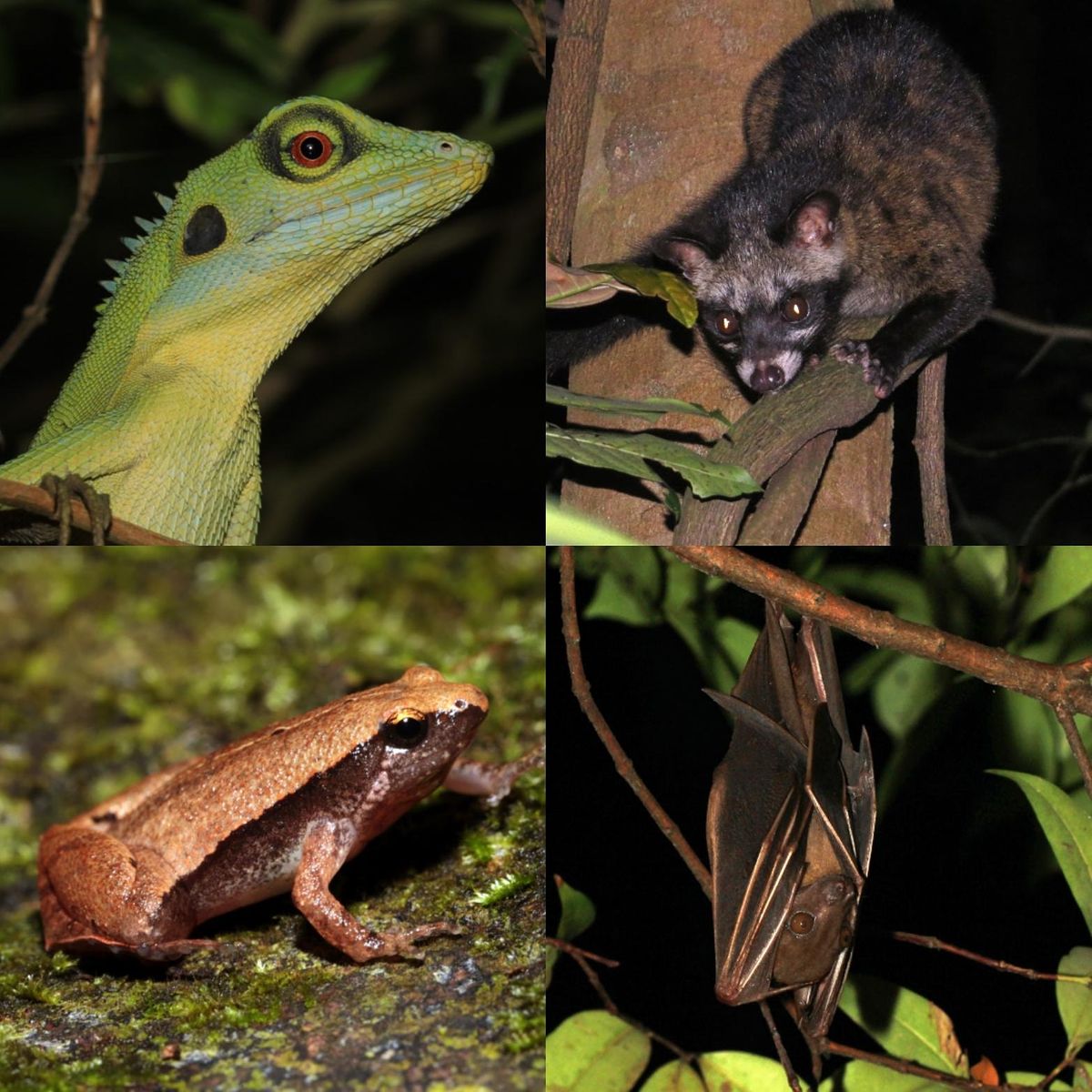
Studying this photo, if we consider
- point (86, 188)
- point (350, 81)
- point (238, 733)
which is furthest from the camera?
point (350, 81)

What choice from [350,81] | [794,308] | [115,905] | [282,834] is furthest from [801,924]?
[350,81]

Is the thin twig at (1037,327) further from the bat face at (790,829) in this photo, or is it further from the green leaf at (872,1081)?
the green leaf at (872,1081)

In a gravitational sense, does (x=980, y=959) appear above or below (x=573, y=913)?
below

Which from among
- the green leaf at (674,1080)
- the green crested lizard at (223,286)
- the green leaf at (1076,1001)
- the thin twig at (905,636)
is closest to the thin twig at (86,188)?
the green crested lizard at (223,286)

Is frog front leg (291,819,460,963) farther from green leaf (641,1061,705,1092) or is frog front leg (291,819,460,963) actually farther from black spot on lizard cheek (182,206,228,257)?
black spot on lizard cheek (182,206,228,257)

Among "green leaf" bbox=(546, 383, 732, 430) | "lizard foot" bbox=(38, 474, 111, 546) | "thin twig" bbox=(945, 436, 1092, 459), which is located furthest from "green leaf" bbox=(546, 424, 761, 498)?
"lizard foot" bbox=(38, 474, 111, 546)

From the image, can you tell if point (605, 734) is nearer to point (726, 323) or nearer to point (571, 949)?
point (571, 949)

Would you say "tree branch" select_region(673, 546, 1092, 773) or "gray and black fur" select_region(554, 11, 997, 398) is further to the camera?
"tree branch" select_region(673, 546, 1092, 773)
